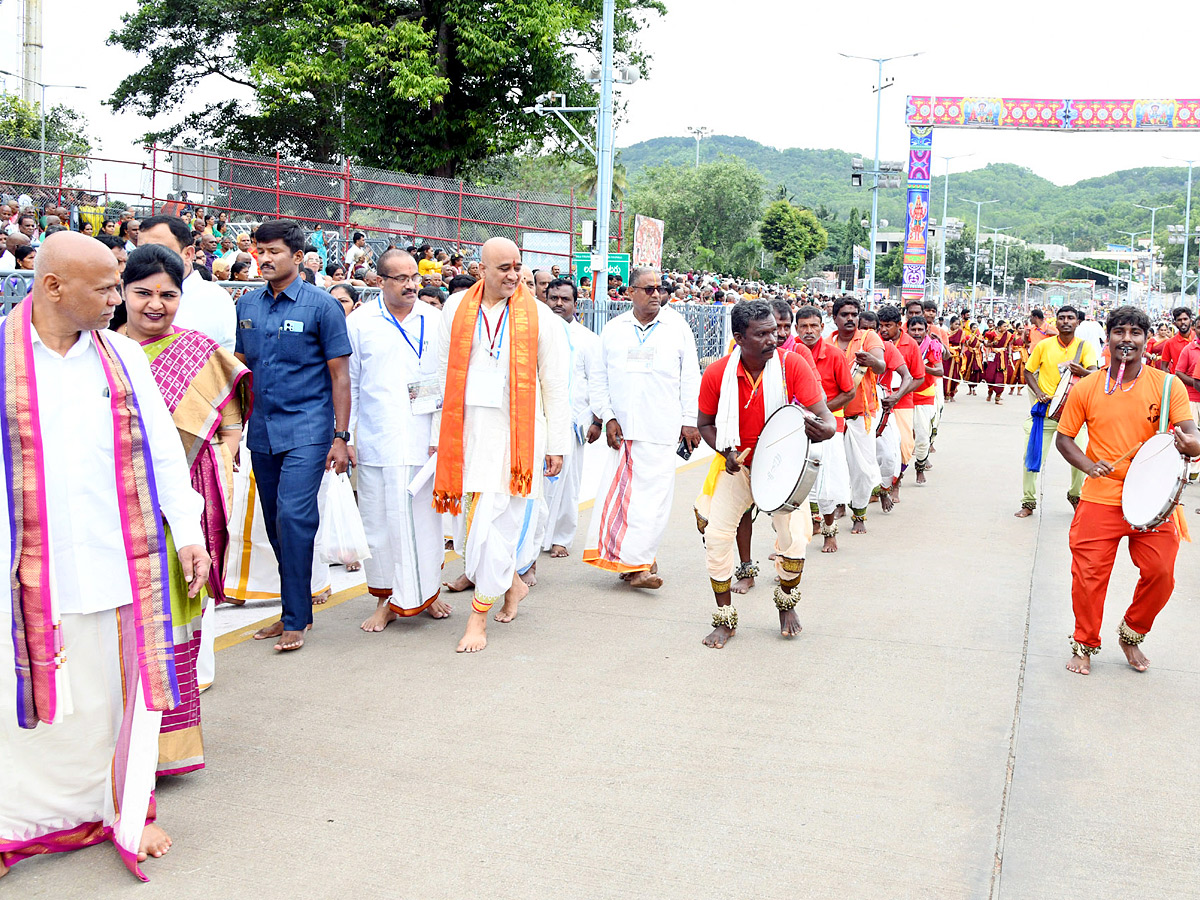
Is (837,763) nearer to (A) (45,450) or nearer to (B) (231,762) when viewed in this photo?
(B) (231,762)

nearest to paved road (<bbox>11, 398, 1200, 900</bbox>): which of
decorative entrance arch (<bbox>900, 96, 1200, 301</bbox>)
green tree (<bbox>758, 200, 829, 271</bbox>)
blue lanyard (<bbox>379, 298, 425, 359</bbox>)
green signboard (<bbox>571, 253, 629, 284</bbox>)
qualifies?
blue lanyard (<bbox>379, 298, 425, 359</bbox>)

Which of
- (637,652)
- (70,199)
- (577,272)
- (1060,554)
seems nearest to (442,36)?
(577,272)

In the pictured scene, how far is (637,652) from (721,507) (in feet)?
2.87

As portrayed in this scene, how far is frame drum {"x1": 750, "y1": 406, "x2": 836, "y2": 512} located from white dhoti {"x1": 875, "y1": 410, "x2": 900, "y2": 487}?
4.65 meters

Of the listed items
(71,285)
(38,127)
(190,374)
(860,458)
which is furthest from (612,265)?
(38,127)

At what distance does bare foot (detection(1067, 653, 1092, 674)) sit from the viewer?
588cm

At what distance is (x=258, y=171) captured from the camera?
22.7 meters

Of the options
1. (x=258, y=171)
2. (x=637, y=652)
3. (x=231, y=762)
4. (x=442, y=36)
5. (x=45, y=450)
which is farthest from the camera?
(x=442, y=36)

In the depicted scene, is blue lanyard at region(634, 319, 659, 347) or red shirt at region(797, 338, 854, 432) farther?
red shirt at region(797, 338, 854, 432)

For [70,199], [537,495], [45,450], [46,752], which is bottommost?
[46,752]

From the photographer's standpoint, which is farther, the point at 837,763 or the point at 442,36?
the point at 442,36

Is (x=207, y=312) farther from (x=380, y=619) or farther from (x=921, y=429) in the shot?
(x=921, y=429)

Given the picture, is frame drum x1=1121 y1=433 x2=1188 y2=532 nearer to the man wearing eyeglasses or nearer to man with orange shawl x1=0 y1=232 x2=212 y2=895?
the man wearing eyeglasses

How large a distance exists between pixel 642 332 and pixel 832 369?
138 centimetres
